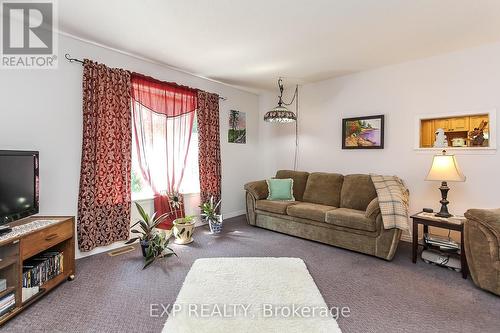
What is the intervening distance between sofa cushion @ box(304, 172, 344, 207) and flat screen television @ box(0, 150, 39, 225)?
3.62 m

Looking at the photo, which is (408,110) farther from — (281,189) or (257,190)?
(257,190)

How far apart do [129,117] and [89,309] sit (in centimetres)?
226

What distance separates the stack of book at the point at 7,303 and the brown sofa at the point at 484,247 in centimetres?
397

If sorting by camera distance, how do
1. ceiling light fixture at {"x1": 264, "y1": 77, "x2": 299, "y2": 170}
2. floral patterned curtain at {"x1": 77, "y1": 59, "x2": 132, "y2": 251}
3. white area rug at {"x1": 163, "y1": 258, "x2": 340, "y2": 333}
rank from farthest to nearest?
1. ceiling light fixture at {"x1": 264, "y1": 77, "x2": 299, "y2": 170}
2. floral patterned curtain at {"x1": 77, "y1": 59, "x2": 132, "y2": 251}
3. white area rug at {"x1": 163, "y1": 258, "x2": 340, "y2": 333}

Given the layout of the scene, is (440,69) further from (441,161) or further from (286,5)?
(286,5)

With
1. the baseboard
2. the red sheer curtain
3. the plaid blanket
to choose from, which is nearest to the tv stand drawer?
the red sheer curtain

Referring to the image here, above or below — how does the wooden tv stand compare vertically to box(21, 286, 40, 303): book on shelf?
above

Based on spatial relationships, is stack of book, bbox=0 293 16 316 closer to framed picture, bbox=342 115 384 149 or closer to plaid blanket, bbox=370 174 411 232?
plaid blanket, bbox=370 174 411 232

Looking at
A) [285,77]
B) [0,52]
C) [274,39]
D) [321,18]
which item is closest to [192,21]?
[274,39]

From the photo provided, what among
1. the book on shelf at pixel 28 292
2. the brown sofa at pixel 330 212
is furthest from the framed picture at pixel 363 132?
the book on shelf at pixel 28 292

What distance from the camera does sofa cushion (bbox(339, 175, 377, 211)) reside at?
363cm

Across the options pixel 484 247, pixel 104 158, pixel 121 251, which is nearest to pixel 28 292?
pixel 121 251

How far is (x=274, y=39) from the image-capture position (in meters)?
2.96

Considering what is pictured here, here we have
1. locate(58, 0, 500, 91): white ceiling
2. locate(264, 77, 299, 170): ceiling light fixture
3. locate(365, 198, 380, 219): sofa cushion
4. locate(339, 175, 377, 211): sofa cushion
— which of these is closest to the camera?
locate(58, 0, 500, 91): white ceiling
